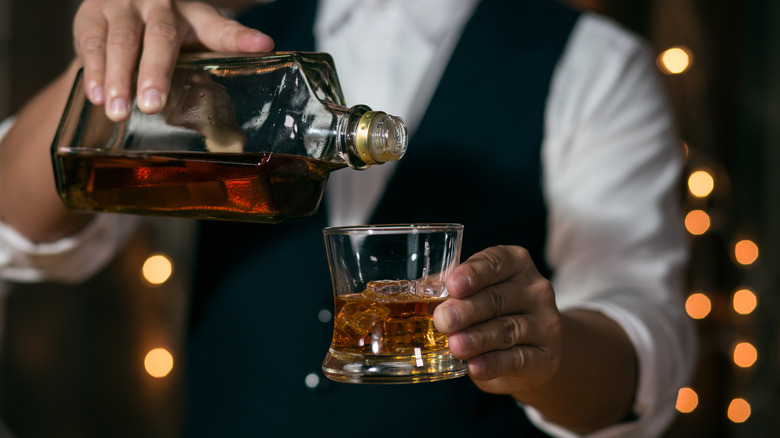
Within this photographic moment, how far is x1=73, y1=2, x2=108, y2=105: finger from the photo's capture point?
2.20ft

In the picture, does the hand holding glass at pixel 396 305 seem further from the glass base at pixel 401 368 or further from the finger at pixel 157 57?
the finger at pixel 157 57

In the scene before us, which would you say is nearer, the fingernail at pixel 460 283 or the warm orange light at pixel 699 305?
the fingernail at pixel 460 283

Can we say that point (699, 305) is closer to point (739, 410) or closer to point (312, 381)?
point (739, 410)

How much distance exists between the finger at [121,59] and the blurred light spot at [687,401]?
1.72 m

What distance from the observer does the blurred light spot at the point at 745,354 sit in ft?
6.16

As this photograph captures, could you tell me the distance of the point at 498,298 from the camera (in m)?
0.52

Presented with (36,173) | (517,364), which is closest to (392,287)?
(517,364)

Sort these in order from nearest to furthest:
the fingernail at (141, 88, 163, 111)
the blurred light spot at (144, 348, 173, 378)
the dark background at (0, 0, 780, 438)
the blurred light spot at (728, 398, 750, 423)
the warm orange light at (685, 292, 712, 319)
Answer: the fingernail at (141, 88, 163, 111) → the dark background at (0, 0, 780, 438) → the blurred light spot at (144, 348, 173, 378) → the blurred light spot at (728, 398, 750, 423) → the warm orange light at (685, 292, 712, 319)

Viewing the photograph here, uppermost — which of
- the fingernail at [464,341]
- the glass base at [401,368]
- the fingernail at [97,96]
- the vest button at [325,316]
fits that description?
the fingernail at [97,96]

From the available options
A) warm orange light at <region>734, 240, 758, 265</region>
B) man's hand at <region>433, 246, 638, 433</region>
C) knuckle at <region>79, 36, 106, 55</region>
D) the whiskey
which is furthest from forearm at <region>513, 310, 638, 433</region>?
warm orange light at <region>734, 240, 758, 265</region>

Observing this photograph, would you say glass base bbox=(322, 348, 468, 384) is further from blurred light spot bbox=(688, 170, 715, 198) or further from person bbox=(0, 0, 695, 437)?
blurred light spot bbox=(688, 170, 715, 198)

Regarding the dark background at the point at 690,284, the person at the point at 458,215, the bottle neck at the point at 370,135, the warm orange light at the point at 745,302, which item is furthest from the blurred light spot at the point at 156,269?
the warm orange light at the point at 745,302

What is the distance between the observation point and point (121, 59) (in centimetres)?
68

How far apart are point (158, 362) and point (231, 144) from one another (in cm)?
123
